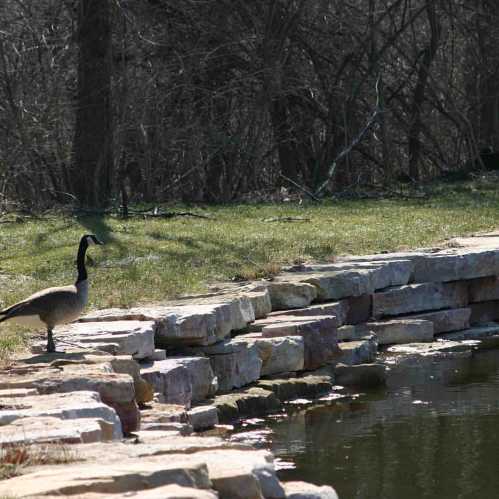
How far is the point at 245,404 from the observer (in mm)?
10094

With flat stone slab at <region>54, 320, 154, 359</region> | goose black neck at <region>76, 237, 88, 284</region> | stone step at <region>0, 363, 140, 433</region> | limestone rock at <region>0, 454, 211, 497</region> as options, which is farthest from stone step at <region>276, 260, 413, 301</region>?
limestone rock at <region>0, 454, 211, 497</region>

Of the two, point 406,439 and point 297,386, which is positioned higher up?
point 297,386

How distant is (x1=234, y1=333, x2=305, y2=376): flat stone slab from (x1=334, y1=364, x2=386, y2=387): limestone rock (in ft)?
1.32

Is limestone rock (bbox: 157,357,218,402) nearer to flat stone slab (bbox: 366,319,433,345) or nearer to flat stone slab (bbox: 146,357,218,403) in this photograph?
flat stone slab (bbox: 146,357,218,403)

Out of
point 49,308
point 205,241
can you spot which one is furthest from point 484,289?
point 49,308

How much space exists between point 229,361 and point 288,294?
1910 millimetres

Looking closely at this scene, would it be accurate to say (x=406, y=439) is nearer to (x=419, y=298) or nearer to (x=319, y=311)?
(x=319, y=311)

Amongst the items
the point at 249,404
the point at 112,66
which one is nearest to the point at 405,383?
the point at 249,404

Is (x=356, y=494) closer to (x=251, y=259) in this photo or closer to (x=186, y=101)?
(x=251, y=259)

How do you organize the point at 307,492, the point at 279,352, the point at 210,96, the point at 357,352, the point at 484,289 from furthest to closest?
the point at 210,96 < the point at 484,289 < the point at 357,352 < the point at 279,352 < the point at 307,492

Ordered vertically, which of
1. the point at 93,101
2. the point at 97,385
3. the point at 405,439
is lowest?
the point at 405,439

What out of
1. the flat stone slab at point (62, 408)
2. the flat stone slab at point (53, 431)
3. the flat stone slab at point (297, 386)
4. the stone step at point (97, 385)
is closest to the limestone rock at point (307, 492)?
the flat stone slab at point (53, 431)

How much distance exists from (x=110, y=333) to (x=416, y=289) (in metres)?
5.12

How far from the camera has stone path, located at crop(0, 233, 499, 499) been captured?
220 inches
